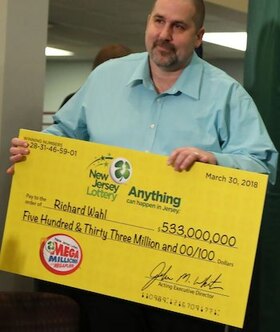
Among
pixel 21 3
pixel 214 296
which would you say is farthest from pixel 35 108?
pixel 214 296

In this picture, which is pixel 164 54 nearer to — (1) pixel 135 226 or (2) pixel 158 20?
(2) pixel 158 20

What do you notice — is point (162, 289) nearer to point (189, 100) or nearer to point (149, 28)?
point (189, 100)

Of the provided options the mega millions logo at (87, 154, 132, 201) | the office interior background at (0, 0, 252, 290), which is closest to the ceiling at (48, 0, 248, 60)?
the office interior background at (0, 0, 252, 290)

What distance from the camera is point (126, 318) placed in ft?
6.30

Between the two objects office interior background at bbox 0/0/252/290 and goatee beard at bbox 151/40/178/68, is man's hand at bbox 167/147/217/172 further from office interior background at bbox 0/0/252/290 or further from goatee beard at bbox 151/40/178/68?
office interior background at bbox 0/0/252/290

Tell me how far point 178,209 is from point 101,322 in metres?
0.40

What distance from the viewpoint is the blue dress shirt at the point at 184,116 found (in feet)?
6.17

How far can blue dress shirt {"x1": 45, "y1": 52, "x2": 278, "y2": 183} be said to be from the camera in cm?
188

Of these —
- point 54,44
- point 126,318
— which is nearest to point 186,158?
point 126,318

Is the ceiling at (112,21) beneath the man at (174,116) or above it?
above

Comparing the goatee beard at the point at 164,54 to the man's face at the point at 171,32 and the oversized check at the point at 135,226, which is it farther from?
the oversized check at the point at 135,226
